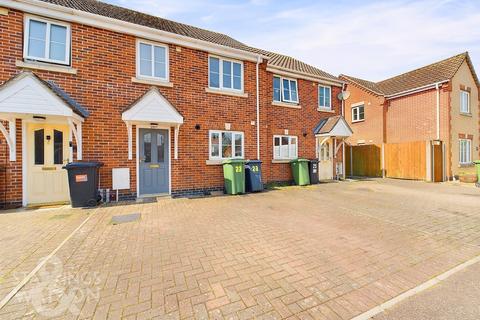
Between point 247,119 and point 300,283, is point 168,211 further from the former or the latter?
point 247,119

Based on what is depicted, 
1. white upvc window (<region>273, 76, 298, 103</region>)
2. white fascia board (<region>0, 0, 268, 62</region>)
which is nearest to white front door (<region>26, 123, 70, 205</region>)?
white fascia board (<region>0, 0, 268, 62</region>)

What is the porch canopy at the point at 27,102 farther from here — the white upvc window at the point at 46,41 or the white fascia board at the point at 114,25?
the white fascia board at the point at 114,25

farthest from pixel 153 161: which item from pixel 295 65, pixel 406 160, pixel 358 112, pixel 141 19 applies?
pixel 358 112

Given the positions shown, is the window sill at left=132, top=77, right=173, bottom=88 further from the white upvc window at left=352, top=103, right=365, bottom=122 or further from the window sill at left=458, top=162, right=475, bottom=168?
the window sill at left=458, top=162, right=475, bottom=168

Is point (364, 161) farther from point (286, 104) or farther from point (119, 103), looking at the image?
point (119, 103)

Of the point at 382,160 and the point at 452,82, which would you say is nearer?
the point at 452,82

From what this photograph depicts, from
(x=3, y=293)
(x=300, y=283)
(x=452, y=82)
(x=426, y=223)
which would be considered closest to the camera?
(x=3, y=293)

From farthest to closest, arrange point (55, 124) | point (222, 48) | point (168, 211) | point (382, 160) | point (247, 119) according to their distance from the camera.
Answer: point (382, 160), point (247, 119), point (222, 48), point (55, 124), point (168, 211)

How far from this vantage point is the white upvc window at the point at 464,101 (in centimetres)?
1547

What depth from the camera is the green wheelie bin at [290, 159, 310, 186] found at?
440 inches

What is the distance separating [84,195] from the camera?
6762 millimetres

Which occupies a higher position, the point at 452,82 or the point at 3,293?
the point at 452,82

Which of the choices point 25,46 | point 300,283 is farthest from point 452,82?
point 25,46

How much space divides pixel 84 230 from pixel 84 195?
94.8 inches
